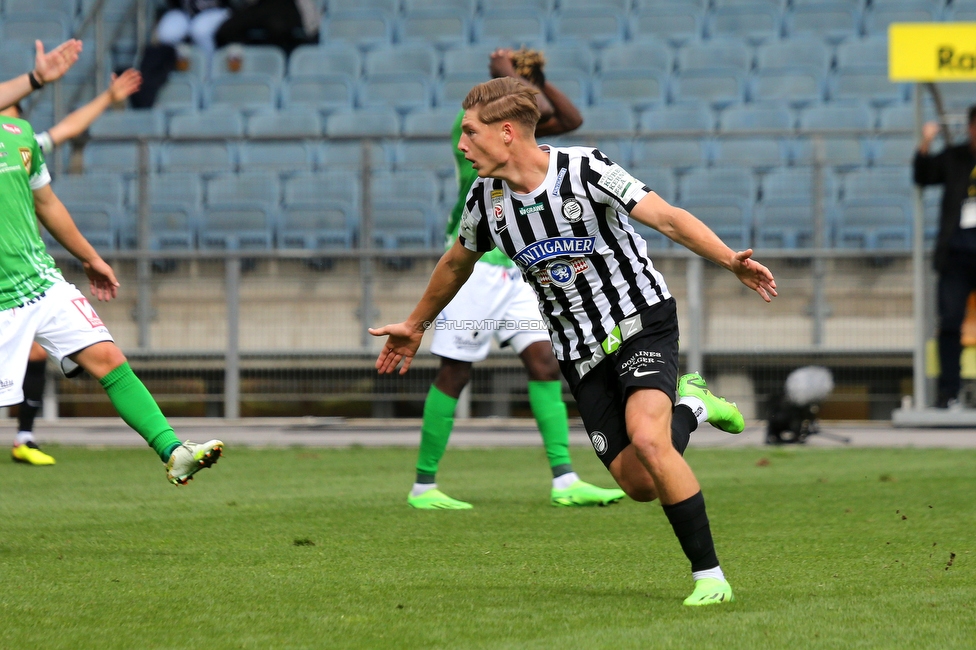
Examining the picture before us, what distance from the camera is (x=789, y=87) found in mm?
14938

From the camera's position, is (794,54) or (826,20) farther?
(826,20)

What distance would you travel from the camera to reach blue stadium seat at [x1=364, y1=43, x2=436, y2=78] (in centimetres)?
1599

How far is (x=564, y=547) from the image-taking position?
17.7 feet

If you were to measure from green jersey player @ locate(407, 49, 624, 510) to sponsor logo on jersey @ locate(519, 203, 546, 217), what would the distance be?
2514 mm

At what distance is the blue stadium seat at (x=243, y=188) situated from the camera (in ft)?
44.0

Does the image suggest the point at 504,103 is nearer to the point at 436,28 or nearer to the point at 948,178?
the point at 948,178

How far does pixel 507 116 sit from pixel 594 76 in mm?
11261

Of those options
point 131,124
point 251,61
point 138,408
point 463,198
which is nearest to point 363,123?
point 251,61

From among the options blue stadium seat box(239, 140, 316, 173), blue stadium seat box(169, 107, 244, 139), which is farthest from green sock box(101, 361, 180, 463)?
blue stadium seat box(169, 107, 244, 139)

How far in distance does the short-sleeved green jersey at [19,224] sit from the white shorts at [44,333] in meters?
0.07

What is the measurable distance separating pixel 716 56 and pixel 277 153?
17.3 ft

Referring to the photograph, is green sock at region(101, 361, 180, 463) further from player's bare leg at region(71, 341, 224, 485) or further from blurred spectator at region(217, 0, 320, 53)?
blurred spectator at region(217, 0, 320, 53)

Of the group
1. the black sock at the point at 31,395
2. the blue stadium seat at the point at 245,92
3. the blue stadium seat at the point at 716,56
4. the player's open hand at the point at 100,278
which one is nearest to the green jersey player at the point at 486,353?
the player's open hand at the point at 100,278
